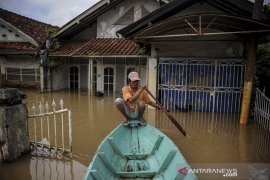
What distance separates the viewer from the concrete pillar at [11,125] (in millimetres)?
4777

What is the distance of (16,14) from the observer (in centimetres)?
1780

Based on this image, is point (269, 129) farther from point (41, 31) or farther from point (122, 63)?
point (41, 31)

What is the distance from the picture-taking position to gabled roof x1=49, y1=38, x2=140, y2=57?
12.9 m

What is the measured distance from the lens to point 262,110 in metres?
7.77

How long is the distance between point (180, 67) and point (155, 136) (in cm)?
629

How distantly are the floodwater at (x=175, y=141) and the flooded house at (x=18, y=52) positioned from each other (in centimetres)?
599

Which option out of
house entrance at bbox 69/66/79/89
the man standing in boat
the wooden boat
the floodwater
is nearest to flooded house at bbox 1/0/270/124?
the floodwater

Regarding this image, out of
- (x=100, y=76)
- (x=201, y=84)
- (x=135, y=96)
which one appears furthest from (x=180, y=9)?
(x=100, y=76)

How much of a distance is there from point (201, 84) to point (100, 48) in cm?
656

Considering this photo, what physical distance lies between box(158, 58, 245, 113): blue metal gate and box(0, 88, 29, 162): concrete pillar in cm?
678

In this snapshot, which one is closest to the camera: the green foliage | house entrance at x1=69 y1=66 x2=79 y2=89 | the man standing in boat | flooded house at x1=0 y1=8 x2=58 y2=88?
the man standing in boat

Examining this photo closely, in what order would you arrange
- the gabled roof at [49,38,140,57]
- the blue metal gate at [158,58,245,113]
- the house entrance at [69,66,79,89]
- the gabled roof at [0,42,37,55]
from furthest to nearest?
the house entrance at [69,66,79,89] < the gabled roof at [0,42,37,55] < the gabled roof at [49,38,140,57] < the blue metal gate at [158,58,245,113]

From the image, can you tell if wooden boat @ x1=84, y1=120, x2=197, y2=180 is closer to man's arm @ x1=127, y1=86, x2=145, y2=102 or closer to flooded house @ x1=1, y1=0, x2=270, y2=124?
man's arm @ x1=127, y1=86, x2=145, y2=102

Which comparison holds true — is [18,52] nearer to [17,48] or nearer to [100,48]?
[17,48]
